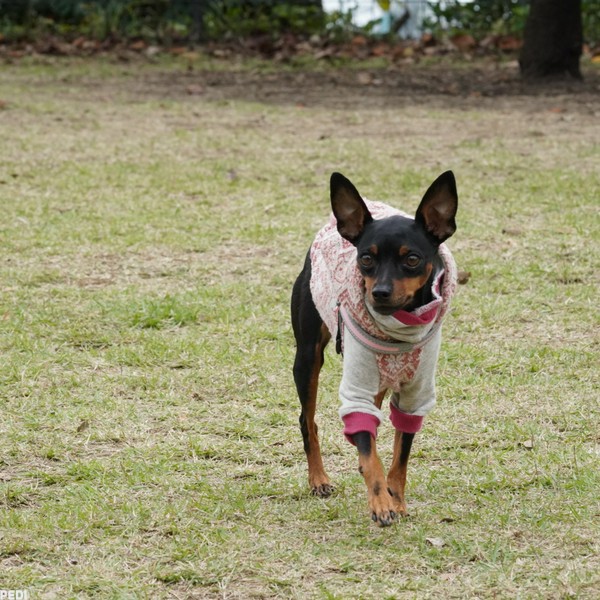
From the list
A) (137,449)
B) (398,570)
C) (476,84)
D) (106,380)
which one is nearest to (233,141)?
(476,84)

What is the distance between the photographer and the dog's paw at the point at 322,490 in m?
4.16

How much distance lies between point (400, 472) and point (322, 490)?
0.35 meters

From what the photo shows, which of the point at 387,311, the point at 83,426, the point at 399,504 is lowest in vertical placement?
the point at 83,426

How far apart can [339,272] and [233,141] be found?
7.44 metres

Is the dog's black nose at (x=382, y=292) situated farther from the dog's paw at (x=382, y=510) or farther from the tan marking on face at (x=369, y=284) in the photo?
the dog's paw at (x=382, y=510)

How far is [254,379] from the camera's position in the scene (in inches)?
211

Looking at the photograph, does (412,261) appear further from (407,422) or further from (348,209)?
(407,422)

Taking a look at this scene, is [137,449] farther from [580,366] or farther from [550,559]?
[580,366]

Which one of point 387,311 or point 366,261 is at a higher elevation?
point 366,261

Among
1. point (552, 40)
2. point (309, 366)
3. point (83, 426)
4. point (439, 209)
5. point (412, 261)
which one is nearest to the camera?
point (412, 261)

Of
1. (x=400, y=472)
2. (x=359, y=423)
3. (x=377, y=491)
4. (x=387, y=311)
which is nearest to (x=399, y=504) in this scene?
(x=400, y=472)

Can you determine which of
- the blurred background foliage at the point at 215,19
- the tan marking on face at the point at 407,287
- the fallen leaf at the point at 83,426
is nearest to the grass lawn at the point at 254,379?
the fallen leaf at the point at 83,426

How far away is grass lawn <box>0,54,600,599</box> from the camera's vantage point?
3629 millimetres

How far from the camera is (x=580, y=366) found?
18.0 feet
